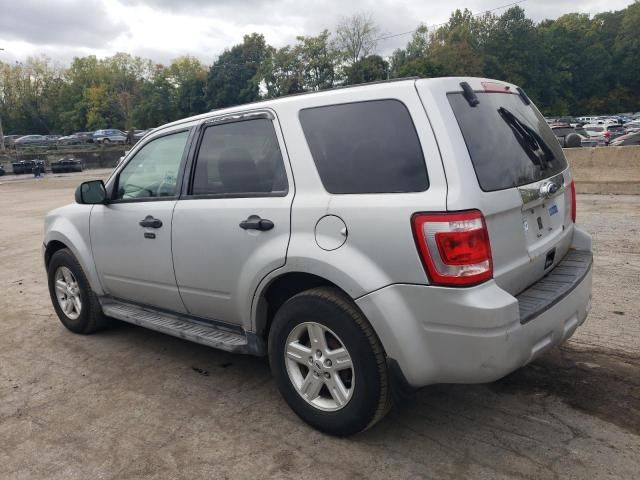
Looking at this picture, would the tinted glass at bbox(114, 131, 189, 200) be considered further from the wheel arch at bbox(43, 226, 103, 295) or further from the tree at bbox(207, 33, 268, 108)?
the tree at bbox(207, 33, 268, 108)

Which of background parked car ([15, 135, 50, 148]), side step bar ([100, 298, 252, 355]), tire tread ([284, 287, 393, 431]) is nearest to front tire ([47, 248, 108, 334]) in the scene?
side step bar ([100, 298, 252, 355])

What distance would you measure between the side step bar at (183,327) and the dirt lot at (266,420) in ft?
1.23

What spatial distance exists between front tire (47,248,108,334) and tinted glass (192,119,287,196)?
1731mm

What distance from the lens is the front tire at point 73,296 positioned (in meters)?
4.73

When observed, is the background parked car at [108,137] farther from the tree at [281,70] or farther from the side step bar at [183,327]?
the side step bar at [183,327]

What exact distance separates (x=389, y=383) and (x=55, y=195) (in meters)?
21.6

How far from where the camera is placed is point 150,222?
3.87m

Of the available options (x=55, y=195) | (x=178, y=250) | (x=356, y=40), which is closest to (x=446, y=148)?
(x=178, y=250)

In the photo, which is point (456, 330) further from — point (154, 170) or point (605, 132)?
point (605, 132)

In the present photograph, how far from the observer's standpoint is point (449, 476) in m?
2.66

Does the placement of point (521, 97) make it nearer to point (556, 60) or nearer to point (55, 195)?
point (55, 195)

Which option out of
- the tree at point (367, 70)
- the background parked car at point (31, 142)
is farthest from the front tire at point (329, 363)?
the tree at point (367, 70)

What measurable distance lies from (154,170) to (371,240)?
2.15 m

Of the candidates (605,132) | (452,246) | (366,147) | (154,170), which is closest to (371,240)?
(452,246)
